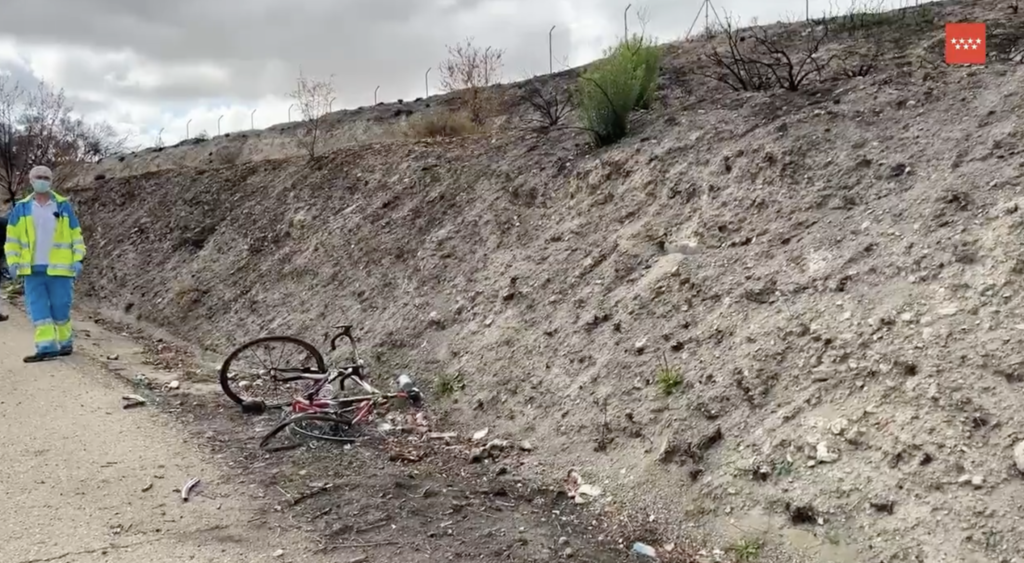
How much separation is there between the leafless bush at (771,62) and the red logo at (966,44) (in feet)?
3.92

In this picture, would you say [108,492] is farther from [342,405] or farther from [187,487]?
[342,405]

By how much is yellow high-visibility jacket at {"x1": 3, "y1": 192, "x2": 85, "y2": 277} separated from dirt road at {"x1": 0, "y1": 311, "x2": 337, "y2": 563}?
1.78 metres

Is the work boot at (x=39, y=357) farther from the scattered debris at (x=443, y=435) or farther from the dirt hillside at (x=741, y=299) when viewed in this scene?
the scattered debris at (x=443, y=435)

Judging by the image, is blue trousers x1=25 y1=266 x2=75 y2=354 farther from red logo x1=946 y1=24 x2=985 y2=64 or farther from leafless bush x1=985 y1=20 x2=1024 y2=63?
leafless bush x1=985 y1=20 x2=1024 y2=63

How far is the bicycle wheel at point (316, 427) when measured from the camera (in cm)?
573

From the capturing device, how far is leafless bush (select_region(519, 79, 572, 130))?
10617 millimetres

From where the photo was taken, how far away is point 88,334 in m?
→ 10.2

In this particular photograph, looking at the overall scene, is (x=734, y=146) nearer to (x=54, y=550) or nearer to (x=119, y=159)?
(x=54, y=550)

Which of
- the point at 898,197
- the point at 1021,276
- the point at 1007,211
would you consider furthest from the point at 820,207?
the point at 1021,276

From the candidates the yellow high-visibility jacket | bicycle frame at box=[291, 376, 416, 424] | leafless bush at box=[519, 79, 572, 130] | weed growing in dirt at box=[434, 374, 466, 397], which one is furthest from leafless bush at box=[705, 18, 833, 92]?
the yellow high-visibility jacket

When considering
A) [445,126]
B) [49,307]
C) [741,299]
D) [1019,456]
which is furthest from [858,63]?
[49,307]

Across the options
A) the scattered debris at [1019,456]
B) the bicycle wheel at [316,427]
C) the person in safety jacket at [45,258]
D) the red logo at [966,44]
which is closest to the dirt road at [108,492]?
the bicycle wheel at [316,427]

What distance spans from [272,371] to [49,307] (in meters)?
3.14

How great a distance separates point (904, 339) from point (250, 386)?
5.93 m
